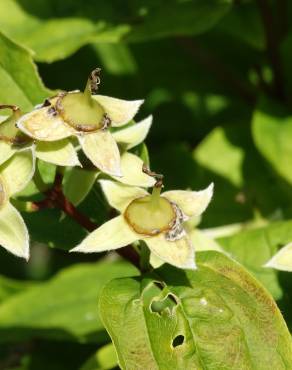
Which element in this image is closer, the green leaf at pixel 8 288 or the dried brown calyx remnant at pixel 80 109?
the dried brown calyx remnant at pixel 80 109

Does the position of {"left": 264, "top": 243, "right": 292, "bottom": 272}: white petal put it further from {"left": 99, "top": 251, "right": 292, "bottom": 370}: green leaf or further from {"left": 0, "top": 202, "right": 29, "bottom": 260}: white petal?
{"left": 0, "top": 202, "right": 29, "bottom": 260}: white petal

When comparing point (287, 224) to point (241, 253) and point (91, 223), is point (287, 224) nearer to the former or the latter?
point (241, 253)

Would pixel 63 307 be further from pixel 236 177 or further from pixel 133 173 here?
pixel 133 173

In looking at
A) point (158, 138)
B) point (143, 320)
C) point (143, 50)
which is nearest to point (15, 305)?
point (158, 138)

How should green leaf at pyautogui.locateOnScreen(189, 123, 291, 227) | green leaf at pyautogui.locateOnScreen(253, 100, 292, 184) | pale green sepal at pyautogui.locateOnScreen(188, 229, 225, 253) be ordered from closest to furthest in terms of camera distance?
pale green sepal at pyautogui.locateOnScreen(188, 229, 225, 253) → green leaf at pyautogui.locateOnScreen(253, 100, 292, 184) → green leaf at pyautogui.locateOnScreen(189, 123, 291, 227)

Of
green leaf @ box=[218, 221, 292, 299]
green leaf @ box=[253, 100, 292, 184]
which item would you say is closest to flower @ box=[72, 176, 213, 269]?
green leaf @ box=[218, 221, 292, 299]

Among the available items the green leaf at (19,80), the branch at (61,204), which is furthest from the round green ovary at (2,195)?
the green leaf at (19,80)

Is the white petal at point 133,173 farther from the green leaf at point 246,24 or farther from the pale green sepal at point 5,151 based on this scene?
the green leaf at point 246,24
